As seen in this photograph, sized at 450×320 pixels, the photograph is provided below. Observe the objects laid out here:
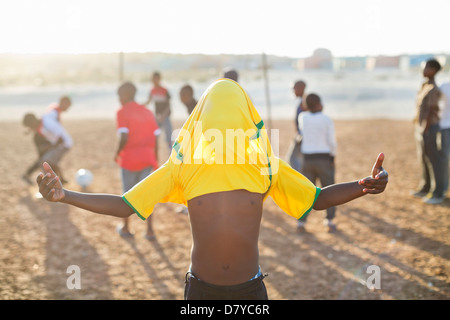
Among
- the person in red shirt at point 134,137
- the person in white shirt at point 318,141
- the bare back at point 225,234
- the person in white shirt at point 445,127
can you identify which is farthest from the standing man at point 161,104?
the bare back at point 225,234

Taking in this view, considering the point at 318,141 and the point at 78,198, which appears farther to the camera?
the point at 318,141

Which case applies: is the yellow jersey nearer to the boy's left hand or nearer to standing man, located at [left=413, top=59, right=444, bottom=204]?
the boy's left hand

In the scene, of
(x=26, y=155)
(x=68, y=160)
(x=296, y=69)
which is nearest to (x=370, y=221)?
(x=68, y=160)

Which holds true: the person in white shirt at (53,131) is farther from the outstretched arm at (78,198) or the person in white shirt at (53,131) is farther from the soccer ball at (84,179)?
the outstretched arm at (78,198)

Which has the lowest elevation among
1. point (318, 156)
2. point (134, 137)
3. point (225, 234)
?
point (225, 234)

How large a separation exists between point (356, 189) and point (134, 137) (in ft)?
13.3

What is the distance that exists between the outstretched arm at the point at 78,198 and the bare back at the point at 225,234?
0.44 meters

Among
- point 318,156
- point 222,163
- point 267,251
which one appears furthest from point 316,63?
point 222,163

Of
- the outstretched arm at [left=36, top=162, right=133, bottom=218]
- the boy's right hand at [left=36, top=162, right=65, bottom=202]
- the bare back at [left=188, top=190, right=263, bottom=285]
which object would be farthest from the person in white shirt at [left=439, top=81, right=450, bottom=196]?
the boy's right hand at [left=36, top=162, right=65, bottom=202]

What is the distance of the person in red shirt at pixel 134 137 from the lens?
6.00 m

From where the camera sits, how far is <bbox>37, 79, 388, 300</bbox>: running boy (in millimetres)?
2490

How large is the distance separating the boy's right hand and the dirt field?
273cm

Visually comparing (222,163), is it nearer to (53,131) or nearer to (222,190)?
(222,190)

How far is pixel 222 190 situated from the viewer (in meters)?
2.49
